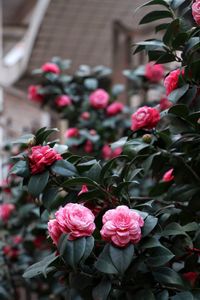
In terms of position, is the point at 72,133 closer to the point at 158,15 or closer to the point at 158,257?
the point at 158,15

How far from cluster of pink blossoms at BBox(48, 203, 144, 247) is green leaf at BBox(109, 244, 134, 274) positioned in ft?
0.03

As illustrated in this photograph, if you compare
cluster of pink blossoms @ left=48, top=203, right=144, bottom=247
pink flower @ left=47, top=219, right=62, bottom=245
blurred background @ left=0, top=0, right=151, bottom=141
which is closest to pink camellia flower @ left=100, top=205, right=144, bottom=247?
cluster of pink blossoms @ left=48, top=203, right=144, bottom=247

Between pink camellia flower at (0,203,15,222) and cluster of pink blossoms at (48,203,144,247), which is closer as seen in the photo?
cluster of pink blossoms at (48,203,144,247)

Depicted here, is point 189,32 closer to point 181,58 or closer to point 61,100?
point 181,58

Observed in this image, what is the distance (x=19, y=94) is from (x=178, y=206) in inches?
125

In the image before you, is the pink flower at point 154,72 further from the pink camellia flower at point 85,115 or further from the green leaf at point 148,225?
the green leaf at point 148,225

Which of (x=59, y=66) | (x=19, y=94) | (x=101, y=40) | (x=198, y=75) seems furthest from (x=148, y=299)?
(x=101, y=40)

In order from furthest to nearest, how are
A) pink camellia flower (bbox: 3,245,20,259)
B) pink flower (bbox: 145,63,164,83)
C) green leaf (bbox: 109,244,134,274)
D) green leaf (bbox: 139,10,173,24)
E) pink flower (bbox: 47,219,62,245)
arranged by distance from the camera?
pink camellia flower (bbox: 3,245,20,259), pink flower (bbox: 145,63,164,83), green leaf (bbox: 139,10,173,24), pink flower (bbox: 47,219,62,245), green leaf (bbox: 109,244,134,274)

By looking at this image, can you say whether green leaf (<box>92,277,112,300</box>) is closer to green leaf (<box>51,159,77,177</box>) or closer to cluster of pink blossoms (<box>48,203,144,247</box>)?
cluster of pink blossoms (<box>48,203,144,247</box>)

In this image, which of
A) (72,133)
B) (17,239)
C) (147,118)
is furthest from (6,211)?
(147,118)

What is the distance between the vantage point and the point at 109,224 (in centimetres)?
123

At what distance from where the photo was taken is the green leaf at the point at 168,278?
1.29m

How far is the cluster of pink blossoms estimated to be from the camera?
3.97 ft

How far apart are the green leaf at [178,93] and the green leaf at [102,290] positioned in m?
0.46
